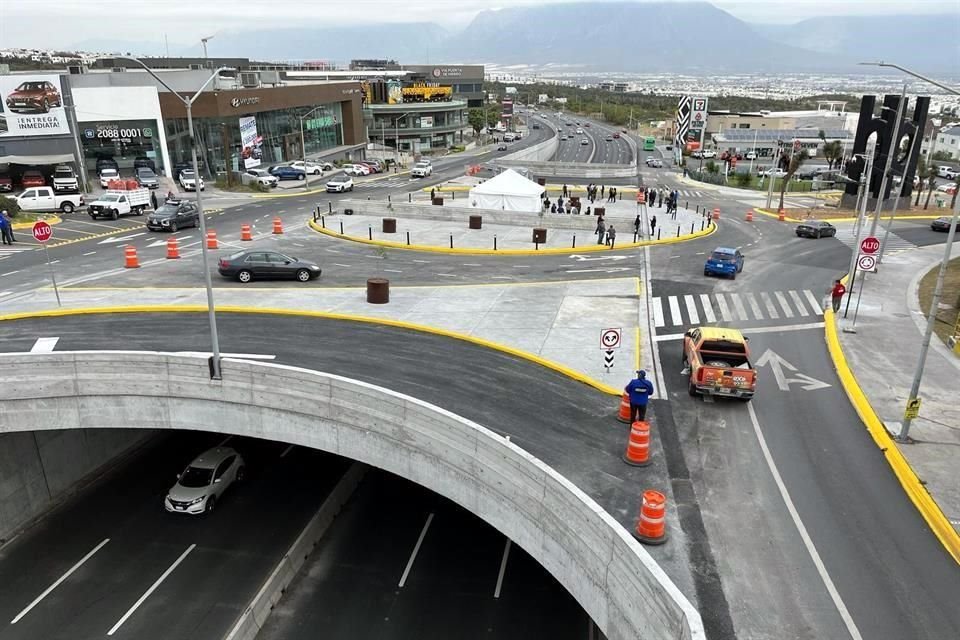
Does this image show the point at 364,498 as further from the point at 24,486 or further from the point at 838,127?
the point at 838,127

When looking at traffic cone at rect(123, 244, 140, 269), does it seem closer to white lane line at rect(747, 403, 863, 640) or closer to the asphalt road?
the asphalt road

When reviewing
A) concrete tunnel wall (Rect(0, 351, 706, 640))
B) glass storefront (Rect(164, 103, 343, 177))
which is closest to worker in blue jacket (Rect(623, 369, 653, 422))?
concrete tunnel wall (Rect(0, 351, 706, 640))

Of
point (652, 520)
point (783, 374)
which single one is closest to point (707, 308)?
point (783, 374)

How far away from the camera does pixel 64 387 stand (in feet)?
58.9

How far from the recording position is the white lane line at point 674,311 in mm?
25230

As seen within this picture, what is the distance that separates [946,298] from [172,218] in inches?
1627

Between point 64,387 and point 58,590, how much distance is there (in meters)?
5.75

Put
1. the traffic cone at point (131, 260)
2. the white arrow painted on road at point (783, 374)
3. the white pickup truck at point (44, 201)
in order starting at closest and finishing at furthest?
the white arrow painted on road at point (783, 374), the traffic cone at point (131, 260), the white pickup truck at point (44, 201)

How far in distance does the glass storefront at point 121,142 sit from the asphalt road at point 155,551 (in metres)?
48.9

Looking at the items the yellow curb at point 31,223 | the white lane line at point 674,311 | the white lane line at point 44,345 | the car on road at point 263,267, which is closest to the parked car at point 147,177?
the yellow curb at point 31,223

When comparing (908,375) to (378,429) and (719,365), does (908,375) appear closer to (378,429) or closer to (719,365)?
(719,365)

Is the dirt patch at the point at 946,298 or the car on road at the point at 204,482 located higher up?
the dirt patch at the point at 946,298

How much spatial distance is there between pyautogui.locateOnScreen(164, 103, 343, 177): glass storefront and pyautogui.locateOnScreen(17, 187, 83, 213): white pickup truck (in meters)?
15.9

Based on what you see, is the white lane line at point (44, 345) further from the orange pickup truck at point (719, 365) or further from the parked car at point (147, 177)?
the parked car at point (147, 177)
